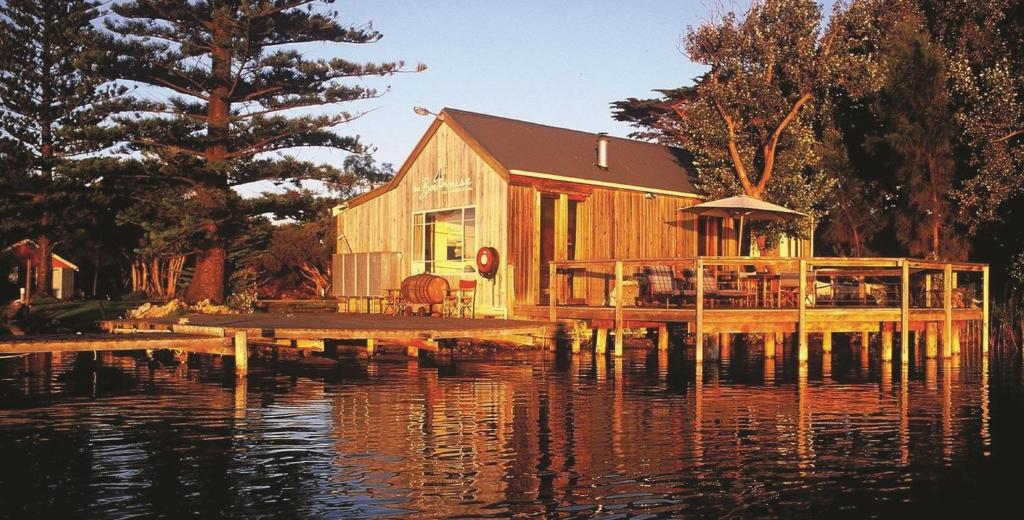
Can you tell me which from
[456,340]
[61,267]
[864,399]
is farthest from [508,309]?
[61,267]

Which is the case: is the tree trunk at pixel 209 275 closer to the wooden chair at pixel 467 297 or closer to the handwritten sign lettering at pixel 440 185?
the handwritten sign lettering at pixel 440 185

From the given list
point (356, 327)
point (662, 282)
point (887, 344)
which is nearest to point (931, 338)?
point (887, 344)

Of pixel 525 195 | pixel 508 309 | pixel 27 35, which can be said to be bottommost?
pixel 508 309

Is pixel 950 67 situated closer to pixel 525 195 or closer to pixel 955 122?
pixel 955 122

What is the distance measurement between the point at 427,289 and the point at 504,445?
13.2 metres

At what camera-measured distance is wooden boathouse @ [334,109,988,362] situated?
67.3 feet

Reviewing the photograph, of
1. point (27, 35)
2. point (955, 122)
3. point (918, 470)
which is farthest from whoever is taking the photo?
point (27, 35)

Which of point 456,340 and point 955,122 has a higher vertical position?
point 955,122

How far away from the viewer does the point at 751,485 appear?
909 centimetres

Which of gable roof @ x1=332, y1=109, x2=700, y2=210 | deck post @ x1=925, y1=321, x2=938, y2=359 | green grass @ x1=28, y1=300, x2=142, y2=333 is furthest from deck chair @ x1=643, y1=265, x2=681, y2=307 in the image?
green grass @ x1=28, y1=300, x2=142, y2=333

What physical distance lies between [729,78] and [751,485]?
66.3 feet

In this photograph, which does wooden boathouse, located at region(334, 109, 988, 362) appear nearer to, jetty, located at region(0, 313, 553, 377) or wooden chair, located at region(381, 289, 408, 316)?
wooden chair, located at region(381, 289, 408, 316)

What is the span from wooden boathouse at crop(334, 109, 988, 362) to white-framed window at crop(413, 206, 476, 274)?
0.04 m

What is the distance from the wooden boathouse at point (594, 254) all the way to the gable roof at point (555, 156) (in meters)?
0.06
